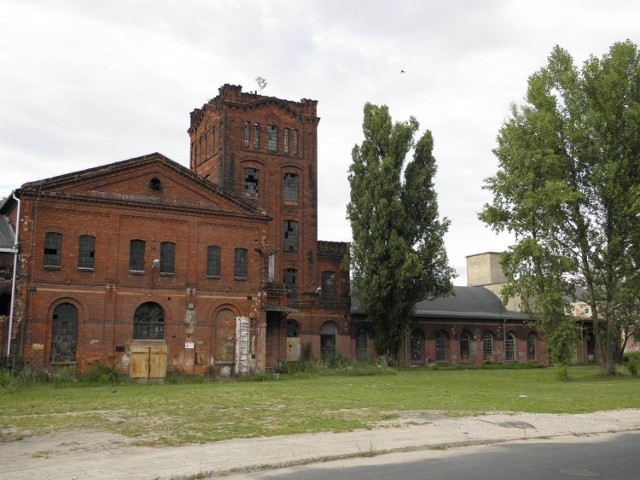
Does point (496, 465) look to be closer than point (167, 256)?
Yes

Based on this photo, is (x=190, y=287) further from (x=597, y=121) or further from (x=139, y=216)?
(x=597, y=121)

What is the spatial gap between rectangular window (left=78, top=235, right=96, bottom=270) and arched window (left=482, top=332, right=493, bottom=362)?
33.2m

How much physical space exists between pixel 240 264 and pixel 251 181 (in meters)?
10.2

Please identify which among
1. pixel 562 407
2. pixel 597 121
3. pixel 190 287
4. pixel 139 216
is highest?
pixel 597 121

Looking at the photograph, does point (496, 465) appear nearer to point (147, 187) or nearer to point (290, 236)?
point (147, 187)

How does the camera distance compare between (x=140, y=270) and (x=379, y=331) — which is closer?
(x=140, y=270)

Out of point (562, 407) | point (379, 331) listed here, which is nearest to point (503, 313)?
point (379, 331)

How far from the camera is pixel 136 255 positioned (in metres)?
31.8

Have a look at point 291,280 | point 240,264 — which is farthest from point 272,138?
point 240,264

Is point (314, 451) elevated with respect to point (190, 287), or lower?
lower

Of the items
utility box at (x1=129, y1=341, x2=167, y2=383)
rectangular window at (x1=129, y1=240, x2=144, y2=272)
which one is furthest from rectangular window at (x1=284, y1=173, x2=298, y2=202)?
utility box at (x1=129, y1=341, x2=167, y2=383)

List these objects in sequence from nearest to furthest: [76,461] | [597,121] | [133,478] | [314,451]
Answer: [133,478] < [76,461] < [314,451] < [597,121]

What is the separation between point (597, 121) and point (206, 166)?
25.0 meters

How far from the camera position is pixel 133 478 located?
865 cm
